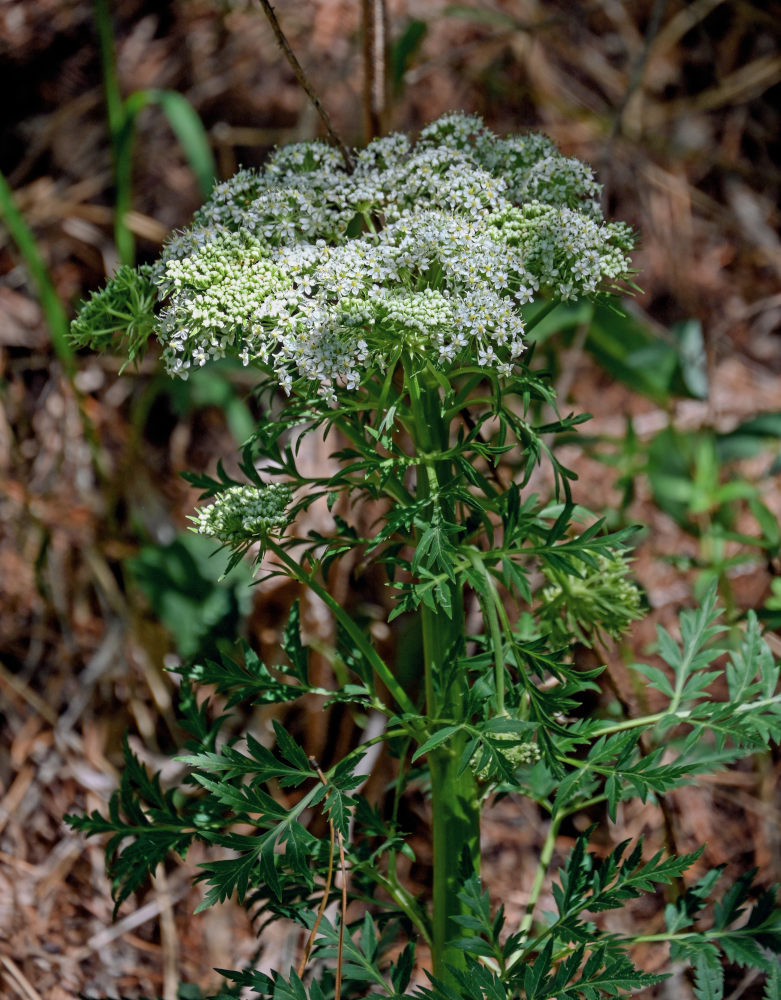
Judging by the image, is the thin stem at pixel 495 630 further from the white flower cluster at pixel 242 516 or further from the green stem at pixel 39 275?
the green stem at pixel 39 275

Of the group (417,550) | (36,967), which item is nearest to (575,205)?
(417,550)

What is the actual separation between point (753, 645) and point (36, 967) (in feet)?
6.84

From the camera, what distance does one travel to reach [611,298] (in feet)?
5.49

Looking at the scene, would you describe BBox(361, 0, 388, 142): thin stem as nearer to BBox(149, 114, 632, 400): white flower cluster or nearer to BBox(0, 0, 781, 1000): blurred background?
BBox(0, 0, 781, 1000): blurred background

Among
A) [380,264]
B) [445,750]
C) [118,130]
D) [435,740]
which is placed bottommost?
[445,750]

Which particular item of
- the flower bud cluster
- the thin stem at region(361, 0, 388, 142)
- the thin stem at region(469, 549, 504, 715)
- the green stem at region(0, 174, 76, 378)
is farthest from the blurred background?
the thin stem at region(469, 549, 504, 715)

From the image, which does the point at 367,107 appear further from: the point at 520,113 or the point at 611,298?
the point at 611,298

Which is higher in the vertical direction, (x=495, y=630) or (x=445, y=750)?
(x=495, y=630)

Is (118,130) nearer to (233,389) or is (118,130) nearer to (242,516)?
(233,389)

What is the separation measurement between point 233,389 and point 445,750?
220 cm

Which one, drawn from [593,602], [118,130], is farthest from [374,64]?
[593,602]

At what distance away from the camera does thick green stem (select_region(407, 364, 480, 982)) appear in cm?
170

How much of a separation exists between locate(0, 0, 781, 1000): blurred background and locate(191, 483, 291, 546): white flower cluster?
0.66 metres

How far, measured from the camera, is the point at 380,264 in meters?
1.58
